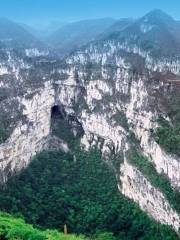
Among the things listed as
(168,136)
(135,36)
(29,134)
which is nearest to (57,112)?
(29,134)

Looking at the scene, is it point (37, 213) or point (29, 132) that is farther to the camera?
point (29, 132)

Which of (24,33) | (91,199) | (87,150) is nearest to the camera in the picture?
(91,199)

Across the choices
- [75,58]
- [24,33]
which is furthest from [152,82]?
[24,33]

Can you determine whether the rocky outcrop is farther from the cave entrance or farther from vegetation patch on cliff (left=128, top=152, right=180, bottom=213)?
Result: the cave entrance

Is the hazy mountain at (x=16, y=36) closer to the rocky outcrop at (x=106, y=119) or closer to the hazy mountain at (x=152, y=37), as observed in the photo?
the hazy mountain at (x=152, y=37)

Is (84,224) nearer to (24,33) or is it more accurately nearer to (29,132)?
(29,132)
